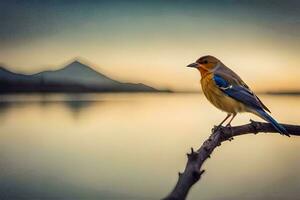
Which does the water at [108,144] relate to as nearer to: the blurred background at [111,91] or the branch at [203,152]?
the blurred background at [111,91]

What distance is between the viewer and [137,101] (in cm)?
166

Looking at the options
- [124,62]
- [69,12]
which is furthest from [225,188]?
[69,12]

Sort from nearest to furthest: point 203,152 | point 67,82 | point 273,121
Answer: point 203,152 → point 273,121 → point 67,82

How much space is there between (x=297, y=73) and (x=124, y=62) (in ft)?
1.76

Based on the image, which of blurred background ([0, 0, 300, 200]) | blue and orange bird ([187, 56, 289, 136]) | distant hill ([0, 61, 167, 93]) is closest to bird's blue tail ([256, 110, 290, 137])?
blue and orange bird ([187, 56, 289, 136])

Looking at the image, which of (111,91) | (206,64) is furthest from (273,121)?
(111,91)

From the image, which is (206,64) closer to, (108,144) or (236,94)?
(236,94)

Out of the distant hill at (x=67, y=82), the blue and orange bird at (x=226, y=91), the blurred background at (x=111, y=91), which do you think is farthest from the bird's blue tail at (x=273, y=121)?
the distant hill at (x=67, y=82)

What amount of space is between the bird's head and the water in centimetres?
9

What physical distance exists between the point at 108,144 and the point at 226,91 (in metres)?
0.39

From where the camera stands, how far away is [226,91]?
1.58m

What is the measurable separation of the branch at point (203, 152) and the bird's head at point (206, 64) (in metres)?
0.19

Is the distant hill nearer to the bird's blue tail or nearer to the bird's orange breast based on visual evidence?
the bird's orange breast

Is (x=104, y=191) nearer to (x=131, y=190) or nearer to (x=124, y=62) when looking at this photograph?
(x=131, y=190)
